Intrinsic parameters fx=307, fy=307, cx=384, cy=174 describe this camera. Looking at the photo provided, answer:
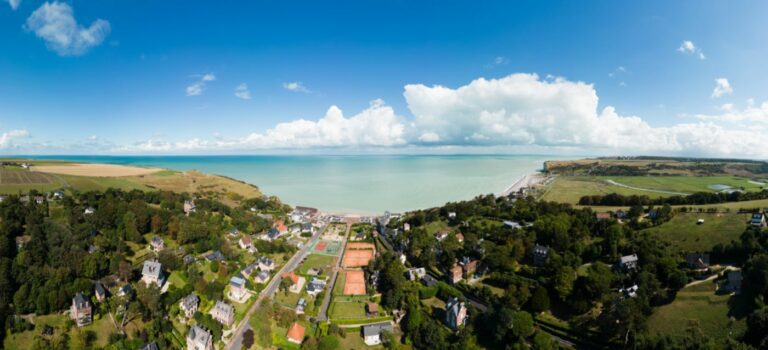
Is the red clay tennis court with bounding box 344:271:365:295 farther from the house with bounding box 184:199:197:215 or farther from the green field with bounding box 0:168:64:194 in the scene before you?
the green field with bounding box 0:168:64:194

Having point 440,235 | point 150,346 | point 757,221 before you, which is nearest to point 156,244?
point 150,346

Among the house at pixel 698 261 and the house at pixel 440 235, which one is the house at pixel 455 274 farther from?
the house at pixel 698 261

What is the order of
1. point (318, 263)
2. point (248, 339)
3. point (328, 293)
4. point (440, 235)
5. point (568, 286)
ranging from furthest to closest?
1. point (440, 235)
2. point (318, 263)
3. point (328, 293)
4. point (568, 286)
5. point (248, 339)

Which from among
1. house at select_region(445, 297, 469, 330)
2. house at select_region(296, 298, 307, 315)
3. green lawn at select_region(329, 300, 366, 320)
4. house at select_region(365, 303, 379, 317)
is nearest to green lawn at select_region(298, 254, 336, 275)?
house at select_region(296, 298, 307, 315)

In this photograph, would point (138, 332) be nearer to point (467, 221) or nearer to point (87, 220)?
point (87, 220)

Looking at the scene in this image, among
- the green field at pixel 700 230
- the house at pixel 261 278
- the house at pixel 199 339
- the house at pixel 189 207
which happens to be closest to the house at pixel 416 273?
the house at pixel 261 278

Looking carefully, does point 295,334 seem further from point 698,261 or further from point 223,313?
point 698,261
